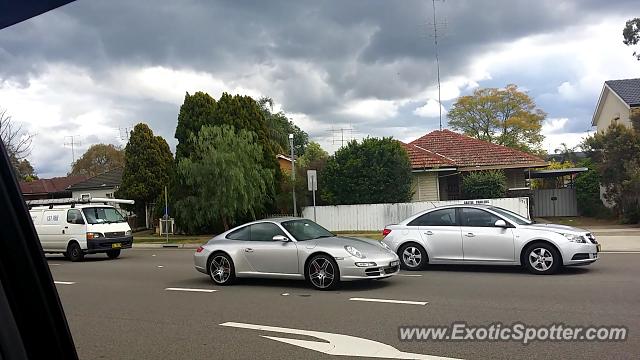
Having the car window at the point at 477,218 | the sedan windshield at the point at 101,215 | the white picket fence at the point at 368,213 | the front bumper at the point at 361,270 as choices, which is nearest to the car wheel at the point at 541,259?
Result: the car window at the point at 477,218

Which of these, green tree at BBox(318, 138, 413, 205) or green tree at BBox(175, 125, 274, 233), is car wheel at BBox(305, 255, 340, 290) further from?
green tree at BBox(318, 138, 413, 205)

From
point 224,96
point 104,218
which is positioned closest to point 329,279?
point 104,218

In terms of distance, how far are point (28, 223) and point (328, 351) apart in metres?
4.86

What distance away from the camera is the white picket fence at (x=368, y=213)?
85.0 feet

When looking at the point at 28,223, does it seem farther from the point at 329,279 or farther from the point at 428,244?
the point at 428,244

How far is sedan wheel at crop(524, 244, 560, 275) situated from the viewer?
11.6 metres

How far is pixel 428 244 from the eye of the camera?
42.4 ft

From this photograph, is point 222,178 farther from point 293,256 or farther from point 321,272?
point 321,272

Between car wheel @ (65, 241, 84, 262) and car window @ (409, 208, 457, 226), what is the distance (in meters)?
12.1

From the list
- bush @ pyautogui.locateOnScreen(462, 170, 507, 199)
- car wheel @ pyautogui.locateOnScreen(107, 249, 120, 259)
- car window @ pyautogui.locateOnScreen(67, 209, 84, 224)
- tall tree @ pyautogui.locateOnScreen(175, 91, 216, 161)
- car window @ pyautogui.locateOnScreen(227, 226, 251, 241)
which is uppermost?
tall tree @ pyautogui.locateOnScreen(175, 91, 216, 161)

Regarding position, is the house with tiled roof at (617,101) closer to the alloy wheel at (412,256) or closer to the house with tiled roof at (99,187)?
the alloy wheel at (412,256)

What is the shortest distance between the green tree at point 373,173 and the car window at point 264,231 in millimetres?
16118

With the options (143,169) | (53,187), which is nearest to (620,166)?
(143,169)

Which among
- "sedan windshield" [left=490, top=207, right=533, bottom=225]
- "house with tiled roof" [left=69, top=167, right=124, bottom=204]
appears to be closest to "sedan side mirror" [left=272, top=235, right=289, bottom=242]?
"sedan windshield" [left=490, top=207, right=533, bottom=225]
